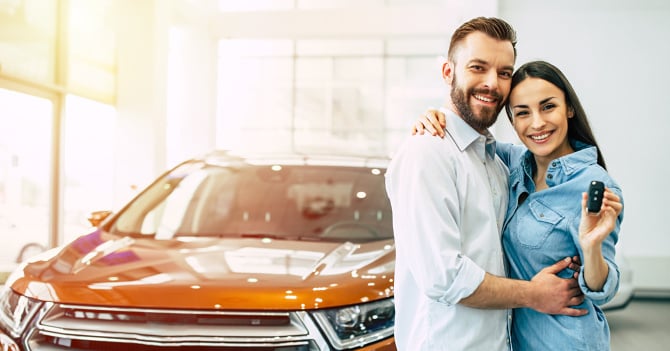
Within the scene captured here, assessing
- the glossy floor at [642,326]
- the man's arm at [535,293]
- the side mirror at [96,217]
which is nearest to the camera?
the man's arm at [535,293]

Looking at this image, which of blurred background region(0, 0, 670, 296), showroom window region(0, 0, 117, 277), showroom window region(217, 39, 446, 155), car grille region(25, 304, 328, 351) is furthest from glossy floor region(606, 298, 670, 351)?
showroom window region(217, 39, 446, 155)

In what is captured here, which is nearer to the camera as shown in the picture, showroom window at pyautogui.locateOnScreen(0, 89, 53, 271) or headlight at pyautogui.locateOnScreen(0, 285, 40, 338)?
headlight at pyautogui.locateOnScreen(0, 285, 40, 338)

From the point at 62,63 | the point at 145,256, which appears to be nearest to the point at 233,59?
the point at 62,63

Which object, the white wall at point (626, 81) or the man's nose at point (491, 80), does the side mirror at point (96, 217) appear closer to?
the man's nose at point (491, 80)

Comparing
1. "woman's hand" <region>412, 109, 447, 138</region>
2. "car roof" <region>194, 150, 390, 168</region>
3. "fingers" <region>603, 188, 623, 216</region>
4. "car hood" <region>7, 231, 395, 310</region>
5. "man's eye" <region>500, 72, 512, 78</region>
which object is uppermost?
"man's eye" <region>500, 72, 512, 78</region>

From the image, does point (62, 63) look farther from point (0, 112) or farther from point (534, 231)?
point (534, 231)

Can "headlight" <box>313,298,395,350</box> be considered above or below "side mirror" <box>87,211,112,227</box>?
below

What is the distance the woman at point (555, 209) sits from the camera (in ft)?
4.59

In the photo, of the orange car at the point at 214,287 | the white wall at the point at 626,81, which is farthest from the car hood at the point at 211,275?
the white wall at the point at 626,81

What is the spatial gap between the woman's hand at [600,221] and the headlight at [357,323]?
0.93 m

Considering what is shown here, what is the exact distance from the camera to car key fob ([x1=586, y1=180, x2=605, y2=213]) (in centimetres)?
131

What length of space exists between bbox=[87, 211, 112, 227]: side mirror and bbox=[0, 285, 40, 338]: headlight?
3.00 ft

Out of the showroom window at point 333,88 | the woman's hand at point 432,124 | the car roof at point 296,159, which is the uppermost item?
the showroom window at point 333,88

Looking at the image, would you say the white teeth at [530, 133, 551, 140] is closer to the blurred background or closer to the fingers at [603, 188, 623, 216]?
the fingers at [603, 188, 623, 216]
